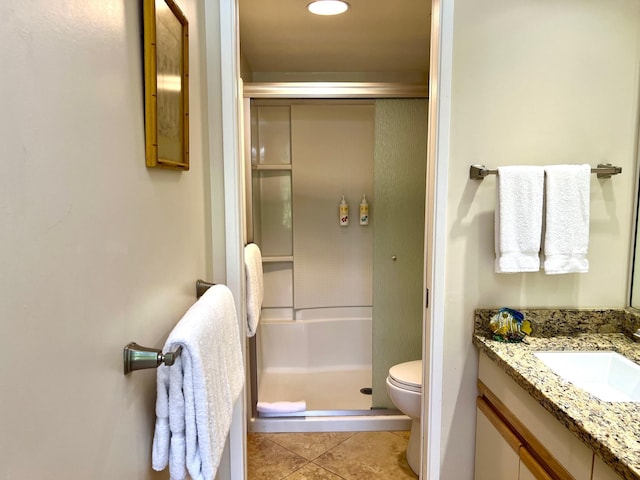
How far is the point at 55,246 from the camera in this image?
0.60m

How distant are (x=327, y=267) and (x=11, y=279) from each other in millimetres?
2966

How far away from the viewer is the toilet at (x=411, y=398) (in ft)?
6.87

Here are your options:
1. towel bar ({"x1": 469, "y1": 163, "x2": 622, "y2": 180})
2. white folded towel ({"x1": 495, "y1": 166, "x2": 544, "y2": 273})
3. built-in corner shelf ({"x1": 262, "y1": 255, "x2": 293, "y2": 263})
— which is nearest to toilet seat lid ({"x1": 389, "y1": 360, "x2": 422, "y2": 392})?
white folded towel ({"x1": 495, "y1": 166, "x2": 544, "y2": 273})

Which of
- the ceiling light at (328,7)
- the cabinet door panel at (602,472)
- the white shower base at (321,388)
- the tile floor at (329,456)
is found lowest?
the tile floor at (329,456)

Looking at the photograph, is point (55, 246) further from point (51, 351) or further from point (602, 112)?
point (602, 112)

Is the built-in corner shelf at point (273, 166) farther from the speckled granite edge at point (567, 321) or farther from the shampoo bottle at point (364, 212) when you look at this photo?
the speckled granite edge at point (567, 321)

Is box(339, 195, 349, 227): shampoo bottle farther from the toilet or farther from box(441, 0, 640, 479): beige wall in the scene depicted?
box(441, 0, 640, 479): beige wall

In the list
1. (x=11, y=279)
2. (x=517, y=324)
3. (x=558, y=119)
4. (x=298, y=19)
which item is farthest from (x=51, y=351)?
(x=298, y=19)

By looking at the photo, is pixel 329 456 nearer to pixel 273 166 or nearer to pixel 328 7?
pixel 273 166

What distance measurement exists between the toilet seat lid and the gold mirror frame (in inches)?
60.2

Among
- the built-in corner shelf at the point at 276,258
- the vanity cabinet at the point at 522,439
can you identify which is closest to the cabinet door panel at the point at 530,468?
the vanity cabinet at the point at 522,439

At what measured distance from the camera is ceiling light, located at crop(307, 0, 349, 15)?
6.51ft

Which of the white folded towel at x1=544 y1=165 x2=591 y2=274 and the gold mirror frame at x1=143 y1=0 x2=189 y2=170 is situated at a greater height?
the gold mirror frame at x1=143 y1=0 x2=189 y2=170

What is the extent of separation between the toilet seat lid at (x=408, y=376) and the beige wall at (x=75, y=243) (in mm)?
1420
